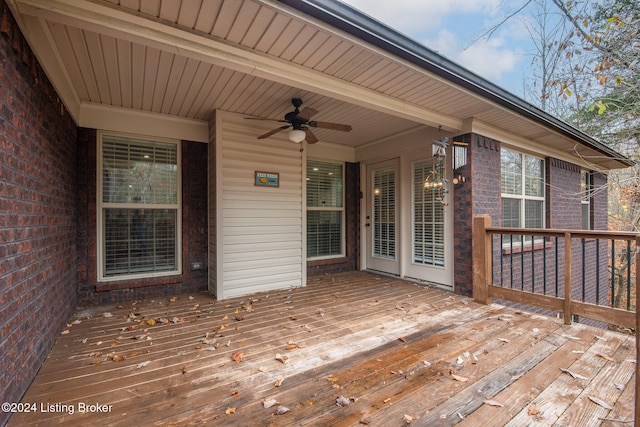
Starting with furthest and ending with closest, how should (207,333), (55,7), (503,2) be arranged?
(503,2) < (207,333) < (55,7)

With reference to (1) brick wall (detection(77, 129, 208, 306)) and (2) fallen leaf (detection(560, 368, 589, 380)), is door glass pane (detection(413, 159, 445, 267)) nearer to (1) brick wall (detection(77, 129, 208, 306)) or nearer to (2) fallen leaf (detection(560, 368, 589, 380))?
(2) fallen leaf (detection(560, 368, 589, 380))

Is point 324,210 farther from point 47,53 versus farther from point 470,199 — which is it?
point 47,53

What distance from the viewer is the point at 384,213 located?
5.62 metres

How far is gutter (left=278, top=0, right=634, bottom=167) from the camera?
6.44 feet

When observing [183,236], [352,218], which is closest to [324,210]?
[352,218]

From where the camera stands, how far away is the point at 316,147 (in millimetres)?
5578

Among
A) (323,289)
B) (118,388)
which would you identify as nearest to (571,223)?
(323,289)

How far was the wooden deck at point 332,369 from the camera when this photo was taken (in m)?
1.65

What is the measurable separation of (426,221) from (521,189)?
6.50 feet

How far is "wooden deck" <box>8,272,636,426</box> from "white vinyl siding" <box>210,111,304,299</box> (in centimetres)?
77

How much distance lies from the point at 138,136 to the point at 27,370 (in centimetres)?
307

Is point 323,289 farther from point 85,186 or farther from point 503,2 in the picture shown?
point 503,2

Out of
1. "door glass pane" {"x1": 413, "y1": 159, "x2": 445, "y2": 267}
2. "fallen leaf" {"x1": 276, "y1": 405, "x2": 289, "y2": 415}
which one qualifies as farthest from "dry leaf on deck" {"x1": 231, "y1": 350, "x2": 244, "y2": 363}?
"door glass pane" {"x1": 413, "y1": 159, "x2": 445, "y2": 267}

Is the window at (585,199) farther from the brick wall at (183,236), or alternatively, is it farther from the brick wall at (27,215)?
the brick wall at (27,215)
